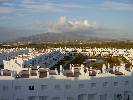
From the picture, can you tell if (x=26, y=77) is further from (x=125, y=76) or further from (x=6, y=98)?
(x=125, y=76)

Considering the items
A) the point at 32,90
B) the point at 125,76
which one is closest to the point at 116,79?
the point at 125,76

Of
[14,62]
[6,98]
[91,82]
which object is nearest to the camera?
[6,98]

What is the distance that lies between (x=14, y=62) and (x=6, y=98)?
63.0 ft

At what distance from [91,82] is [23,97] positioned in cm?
941

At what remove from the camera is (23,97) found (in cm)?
4919

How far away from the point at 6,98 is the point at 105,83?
13703 millimetres

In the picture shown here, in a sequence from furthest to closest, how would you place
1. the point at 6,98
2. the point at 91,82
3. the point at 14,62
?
1. the point at 14,62
2. the point at 91,82
3. the point at 6,98

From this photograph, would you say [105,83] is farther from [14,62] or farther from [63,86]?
[14,62]

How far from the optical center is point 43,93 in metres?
50.0

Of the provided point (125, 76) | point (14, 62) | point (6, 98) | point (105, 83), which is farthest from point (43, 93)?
point (14, 62)

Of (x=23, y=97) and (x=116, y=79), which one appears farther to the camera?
(x=116, y=79)

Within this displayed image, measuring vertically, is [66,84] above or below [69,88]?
above

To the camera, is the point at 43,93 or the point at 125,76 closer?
→ the point at 43,93

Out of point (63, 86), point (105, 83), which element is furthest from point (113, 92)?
point (63, 86)
